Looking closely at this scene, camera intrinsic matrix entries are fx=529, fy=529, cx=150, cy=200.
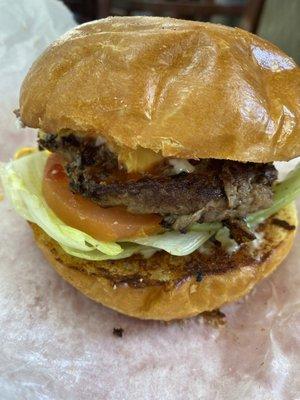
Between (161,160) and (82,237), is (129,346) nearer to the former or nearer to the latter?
(82,237)

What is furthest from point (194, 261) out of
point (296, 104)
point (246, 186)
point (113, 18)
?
point (113, 18)

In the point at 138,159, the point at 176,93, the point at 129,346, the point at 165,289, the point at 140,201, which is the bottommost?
the point at 129,346

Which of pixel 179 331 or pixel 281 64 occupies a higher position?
pixel 281 64

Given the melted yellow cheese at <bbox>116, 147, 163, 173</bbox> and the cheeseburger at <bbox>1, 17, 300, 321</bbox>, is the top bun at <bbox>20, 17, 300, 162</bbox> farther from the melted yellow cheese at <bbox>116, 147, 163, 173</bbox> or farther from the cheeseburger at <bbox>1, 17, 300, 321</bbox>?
the melted yellow cheese at <bbox>116, 147, 163, 173</bbox>

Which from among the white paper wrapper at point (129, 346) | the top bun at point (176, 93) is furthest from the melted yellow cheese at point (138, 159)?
the white paper wrapper at point (129, 346)

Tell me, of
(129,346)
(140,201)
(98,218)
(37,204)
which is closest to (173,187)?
(140,201)

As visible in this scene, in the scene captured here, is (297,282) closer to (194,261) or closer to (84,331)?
(194,261)

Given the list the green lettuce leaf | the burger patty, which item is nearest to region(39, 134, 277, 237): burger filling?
the burger patty
